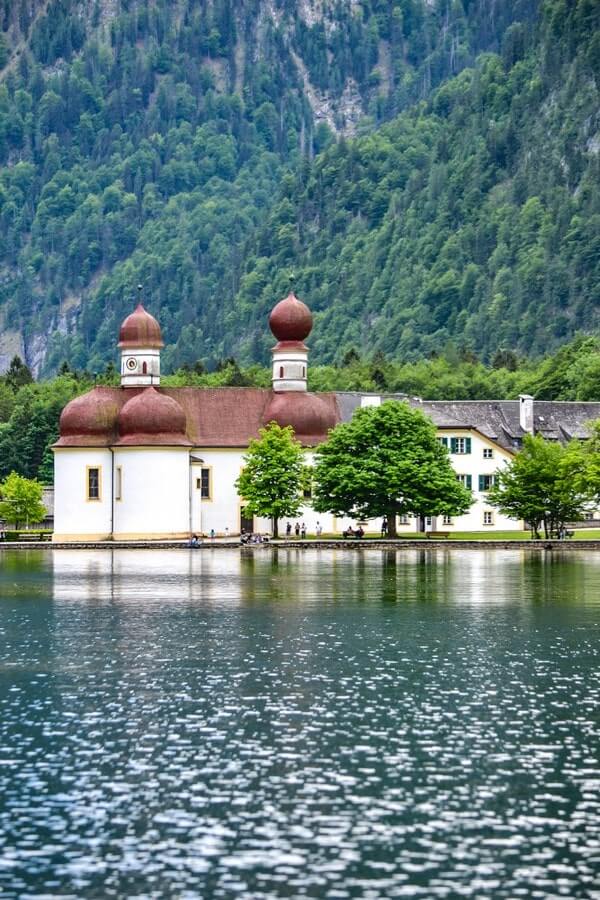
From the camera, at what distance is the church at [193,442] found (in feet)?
458

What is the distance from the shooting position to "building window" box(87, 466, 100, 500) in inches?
5522

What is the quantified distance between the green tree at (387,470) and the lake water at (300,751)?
46.7 m

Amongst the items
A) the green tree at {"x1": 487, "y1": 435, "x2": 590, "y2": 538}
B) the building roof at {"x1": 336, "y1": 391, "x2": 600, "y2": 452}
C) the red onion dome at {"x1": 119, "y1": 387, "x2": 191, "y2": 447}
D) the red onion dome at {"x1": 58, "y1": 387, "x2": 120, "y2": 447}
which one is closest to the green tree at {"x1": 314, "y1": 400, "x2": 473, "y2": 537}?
the green tree at {"x1": 487, "y1": 435, "x2": 590, "y2": 538}

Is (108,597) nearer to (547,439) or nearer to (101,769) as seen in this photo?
(101,769)

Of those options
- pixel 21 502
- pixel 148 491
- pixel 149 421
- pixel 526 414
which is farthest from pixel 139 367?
pixel 526 414

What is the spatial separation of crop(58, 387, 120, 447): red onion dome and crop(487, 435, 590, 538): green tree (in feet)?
87.4

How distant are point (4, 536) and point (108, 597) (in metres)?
68.8

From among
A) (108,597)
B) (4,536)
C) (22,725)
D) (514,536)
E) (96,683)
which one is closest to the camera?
(22,725)

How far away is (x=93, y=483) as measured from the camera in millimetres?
140500

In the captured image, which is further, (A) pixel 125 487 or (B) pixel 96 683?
(A) pixel 125 487

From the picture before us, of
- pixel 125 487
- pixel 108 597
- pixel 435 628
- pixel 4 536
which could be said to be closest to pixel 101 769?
pixel 435 628

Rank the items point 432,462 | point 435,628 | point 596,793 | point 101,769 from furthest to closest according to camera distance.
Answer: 1. point 432,462
2. point 435,628
3. point 101,769
4. point 596,793

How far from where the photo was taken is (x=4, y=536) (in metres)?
154

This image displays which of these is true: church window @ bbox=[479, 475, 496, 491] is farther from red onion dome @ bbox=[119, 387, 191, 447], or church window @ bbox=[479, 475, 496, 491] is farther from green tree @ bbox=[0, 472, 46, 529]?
green tree @ bbox=[0, 472, 46, 529]
